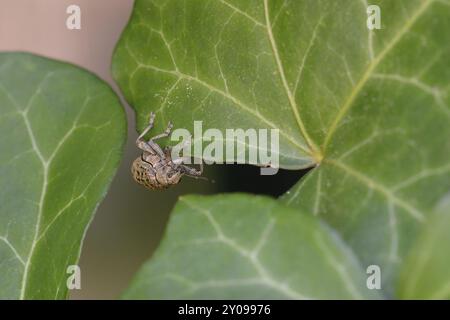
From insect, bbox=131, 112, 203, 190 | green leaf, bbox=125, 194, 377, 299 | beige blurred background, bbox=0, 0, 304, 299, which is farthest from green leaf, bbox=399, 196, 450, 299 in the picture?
beige blurred background, bbox=0, 0, 304, 299

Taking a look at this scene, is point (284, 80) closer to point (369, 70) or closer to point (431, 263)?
point (369, 70)

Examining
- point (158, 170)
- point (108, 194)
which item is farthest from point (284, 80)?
point (108, 194)

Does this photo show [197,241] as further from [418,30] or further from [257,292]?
[418,30]

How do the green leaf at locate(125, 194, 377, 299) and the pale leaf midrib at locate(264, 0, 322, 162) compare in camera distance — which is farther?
the pale leaf midrib at locate(264, 0, 322, 162)

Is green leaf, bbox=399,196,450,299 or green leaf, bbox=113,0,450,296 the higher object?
green leaf, bbox=113,0,450,296

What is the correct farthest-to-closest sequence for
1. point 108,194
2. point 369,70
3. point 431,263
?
point 108,194
point 369,70
point 431,263

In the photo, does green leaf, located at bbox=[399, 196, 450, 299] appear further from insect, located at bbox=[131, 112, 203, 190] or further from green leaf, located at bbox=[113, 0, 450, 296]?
insect, located at bbox=[131, 112, 203, 190]

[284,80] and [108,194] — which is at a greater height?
[284,80]
